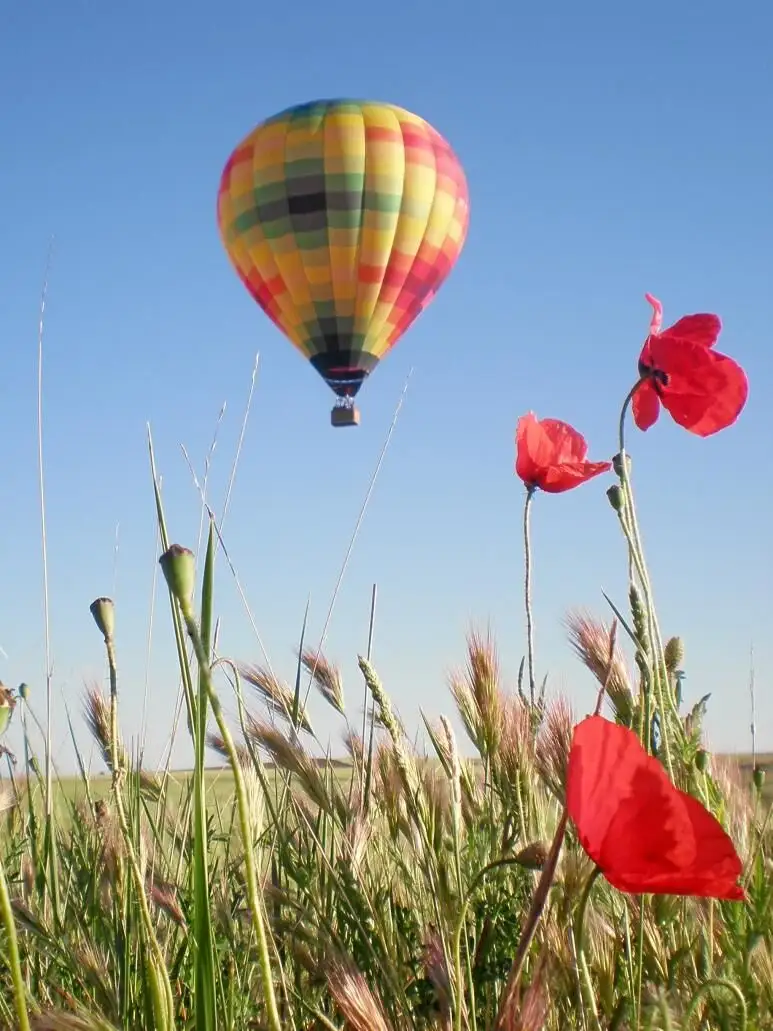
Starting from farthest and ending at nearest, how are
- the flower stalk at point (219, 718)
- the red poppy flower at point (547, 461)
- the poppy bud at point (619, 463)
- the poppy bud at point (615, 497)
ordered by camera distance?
the red poppy flower at point (547, 461) < the poppy bud at point (619, 463) < the poppy bud at point (615, 497) < the flower stalk at point (219, 718)

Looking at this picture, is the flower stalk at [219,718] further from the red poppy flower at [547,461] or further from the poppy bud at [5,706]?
the red poppy flower at [547,461]

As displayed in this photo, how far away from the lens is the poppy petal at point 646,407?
8.77 ft

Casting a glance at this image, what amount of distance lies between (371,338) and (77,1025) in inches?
499

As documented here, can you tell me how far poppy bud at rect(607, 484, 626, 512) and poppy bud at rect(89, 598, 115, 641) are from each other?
773mm

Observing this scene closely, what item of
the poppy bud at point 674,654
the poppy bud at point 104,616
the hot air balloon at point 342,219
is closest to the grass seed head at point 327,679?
the poppy bud at point 674,654

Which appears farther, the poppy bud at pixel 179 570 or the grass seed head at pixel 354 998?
the grass seed head at pixel 354 998

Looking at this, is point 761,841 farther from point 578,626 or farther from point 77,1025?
point 77,1025

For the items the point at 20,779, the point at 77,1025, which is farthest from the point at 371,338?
the point at 77,1025

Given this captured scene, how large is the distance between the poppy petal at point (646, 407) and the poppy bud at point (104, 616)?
5.52 feet

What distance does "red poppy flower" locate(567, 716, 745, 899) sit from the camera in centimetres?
109

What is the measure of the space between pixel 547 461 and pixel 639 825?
159 centimetres

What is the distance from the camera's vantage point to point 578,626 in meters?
1.95

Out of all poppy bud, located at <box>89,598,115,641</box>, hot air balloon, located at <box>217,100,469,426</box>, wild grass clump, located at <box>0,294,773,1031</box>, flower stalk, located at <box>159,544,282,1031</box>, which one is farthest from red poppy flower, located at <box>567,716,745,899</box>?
hot air balloon, located at <box>217,100,469,426</box>

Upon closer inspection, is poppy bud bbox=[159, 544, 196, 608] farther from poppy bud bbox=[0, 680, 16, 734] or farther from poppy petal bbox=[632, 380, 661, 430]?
poppy petal bbox=[632, 380, 661, 430]
